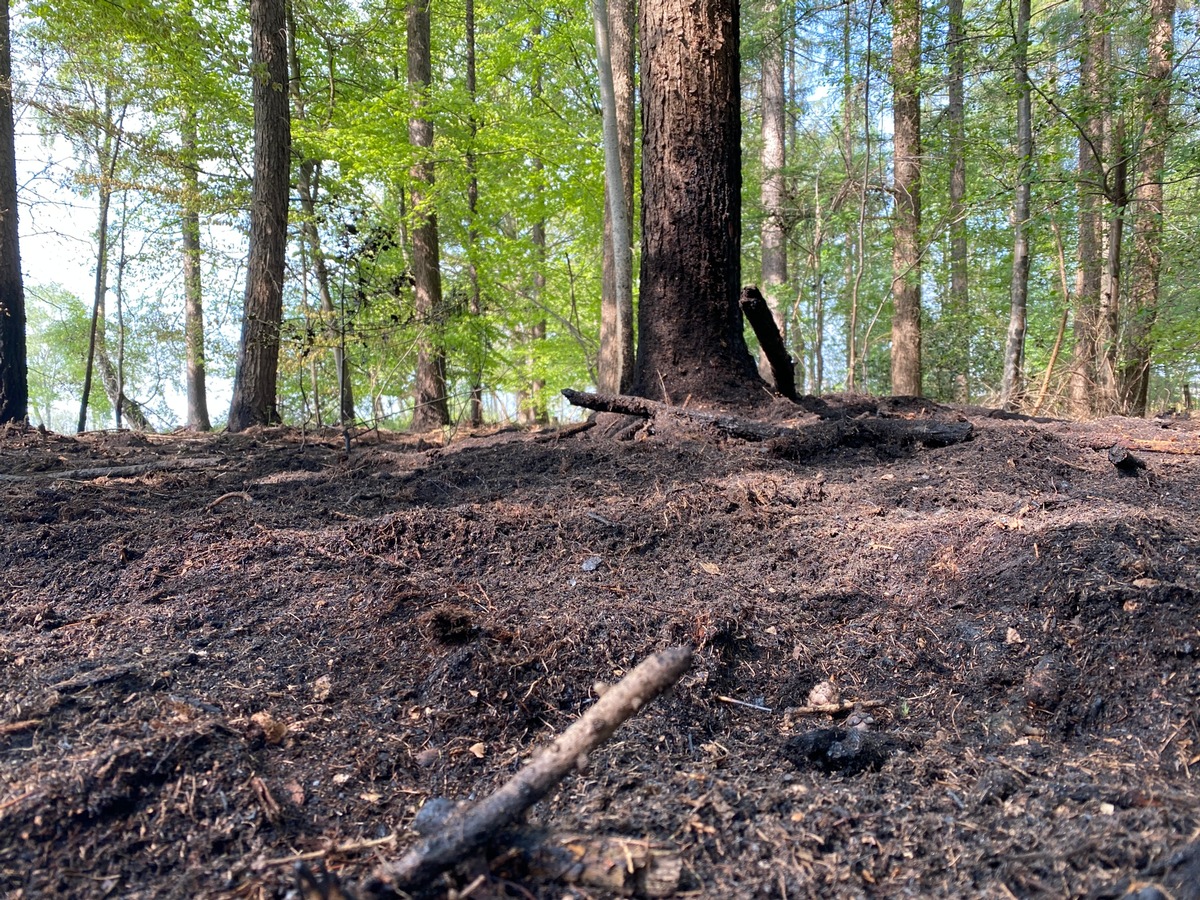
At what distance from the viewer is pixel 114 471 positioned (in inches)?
157

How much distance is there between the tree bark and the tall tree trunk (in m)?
6.80

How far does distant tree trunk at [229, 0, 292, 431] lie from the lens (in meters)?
7.42

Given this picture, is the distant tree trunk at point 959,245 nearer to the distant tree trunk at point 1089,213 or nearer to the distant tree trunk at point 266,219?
the distant tree trunk at point 1089,213

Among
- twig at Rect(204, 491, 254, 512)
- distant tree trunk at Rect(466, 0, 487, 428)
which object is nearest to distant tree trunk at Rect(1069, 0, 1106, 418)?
distant tree trunk at Rect(466, 0, 487, 428)

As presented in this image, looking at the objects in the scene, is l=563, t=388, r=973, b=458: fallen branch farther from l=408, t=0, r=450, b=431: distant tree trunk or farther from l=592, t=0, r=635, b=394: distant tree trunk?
l=408, t=0, r=450, b=431: distant tree trunk

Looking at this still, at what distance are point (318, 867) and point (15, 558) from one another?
2.29 meters

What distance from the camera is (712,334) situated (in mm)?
4355

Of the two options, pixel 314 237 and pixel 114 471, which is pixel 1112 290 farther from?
pixel 314 237

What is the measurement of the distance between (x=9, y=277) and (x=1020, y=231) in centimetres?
1081

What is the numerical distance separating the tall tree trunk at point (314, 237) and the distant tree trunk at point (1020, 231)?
598 centimetres

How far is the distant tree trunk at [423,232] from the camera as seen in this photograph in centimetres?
898

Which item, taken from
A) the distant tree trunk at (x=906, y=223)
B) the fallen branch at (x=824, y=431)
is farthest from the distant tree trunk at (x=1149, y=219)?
the fallen branch at (x=824, y=431)

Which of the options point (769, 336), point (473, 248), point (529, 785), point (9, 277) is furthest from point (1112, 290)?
point (9, 277)

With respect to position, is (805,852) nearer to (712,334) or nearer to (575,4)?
(712,334)
